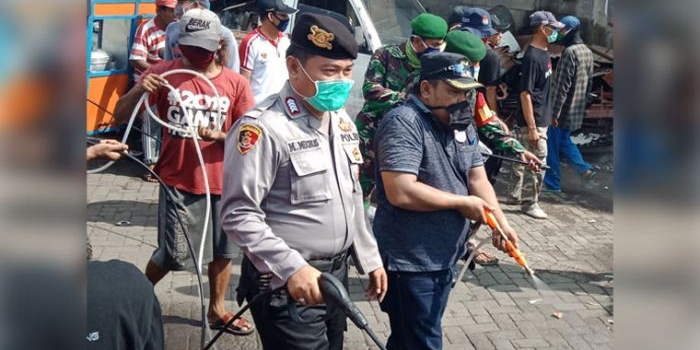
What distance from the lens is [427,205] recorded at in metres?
3.63

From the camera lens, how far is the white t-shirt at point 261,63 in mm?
7070

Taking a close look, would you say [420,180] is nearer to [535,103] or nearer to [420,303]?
[420,303]

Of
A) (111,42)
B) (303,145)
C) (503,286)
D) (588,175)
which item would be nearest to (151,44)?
(111,42)

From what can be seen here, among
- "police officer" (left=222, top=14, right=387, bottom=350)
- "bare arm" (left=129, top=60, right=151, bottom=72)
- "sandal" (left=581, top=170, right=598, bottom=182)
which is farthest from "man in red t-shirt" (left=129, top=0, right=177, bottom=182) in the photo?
"police officer" (left=222, top=14, right=387, bottom=350)

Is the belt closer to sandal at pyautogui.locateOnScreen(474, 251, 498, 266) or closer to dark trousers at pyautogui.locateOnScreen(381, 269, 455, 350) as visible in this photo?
dark trousers at pyautogui.locateOnScreen(381, 269, 455, 350)

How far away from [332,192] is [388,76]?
3062 millimetres

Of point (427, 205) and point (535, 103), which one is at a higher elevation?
point (427, 205)

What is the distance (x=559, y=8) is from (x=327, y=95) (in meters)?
14.2

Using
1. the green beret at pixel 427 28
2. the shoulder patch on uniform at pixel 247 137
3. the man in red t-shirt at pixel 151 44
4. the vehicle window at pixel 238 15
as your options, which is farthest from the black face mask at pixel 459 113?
the vehicle window at pixel 238 15

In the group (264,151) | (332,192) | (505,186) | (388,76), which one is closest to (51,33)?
(264,151)

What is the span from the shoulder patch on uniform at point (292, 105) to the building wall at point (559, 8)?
12.5 m

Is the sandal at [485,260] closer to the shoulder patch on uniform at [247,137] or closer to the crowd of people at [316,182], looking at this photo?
the crowd of people at [316,182]

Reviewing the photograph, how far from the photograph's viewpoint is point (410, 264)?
3717 mm

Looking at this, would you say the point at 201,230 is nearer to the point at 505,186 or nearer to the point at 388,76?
the point at 388,76
